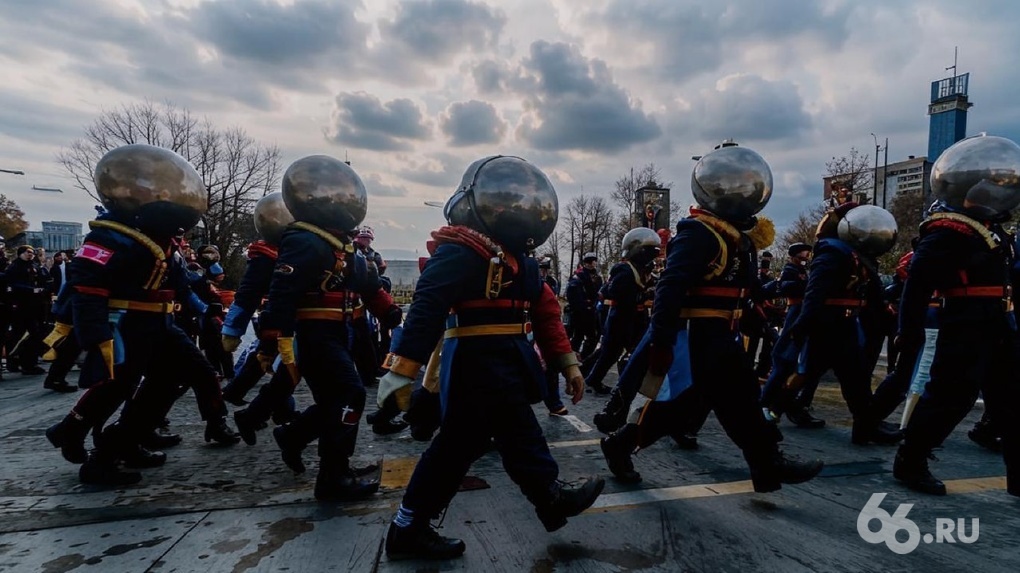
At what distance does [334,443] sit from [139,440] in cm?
165

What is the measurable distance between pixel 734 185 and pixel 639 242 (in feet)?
12.9

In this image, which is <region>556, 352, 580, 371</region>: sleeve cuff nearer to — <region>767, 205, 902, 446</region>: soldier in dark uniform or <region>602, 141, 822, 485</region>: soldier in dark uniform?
<region>602, 141, 822, 485</region>: soldier in dark uniform

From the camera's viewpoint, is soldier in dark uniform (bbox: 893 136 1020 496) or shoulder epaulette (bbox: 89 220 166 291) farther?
shoulder epaulette (bbox: 89 220 166 291)

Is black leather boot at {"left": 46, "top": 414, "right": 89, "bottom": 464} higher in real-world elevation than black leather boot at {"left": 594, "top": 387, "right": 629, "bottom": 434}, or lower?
lower

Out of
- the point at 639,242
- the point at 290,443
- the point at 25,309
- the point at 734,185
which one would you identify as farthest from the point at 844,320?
the point at 25,309

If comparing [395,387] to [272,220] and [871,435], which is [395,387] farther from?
[871,435]

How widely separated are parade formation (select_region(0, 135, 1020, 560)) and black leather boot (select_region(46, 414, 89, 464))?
0.06ft

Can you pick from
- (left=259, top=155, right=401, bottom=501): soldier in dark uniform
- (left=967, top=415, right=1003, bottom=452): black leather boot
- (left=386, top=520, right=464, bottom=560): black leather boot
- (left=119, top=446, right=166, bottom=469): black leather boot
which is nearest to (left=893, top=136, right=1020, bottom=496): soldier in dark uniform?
(left=967, top=415, right=1003, bottom=452): black leather boot

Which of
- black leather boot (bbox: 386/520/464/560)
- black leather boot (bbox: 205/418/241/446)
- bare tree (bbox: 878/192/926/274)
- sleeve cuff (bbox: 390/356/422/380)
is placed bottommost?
black leather boot (bbox: 205/418/241/446)

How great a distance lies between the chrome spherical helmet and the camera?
16.8 ft

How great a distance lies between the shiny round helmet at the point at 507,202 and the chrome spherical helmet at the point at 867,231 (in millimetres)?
3713

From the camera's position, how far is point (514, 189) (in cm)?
282

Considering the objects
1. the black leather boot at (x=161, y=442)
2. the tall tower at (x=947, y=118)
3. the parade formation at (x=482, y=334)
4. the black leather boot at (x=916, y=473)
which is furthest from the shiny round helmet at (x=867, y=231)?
the tall tower at (x=947, y=118)

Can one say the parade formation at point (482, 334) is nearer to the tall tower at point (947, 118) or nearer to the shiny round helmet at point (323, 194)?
the shiny round helmet at point (323, 194)
